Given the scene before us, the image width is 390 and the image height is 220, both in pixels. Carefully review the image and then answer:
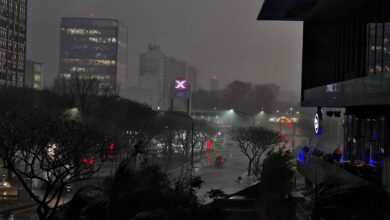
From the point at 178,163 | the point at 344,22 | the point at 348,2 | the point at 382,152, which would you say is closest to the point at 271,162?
the point at 382,152

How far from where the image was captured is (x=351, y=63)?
3653 cm

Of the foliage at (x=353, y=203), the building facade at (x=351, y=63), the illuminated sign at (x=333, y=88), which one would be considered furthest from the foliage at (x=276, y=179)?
the foliage at (x=353, y=203)

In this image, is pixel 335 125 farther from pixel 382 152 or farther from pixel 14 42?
pixel 382 152

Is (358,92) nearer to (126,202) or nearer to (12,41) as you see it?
(126,202)

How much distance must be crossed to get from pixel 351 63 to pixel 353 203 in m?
27.6

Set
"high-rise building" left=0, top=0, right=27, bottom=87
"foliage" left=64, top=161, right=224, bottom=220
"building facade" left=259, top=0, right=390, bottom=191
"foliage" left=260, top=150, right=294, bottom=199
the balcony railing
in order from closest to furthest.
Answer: "foliage" left=64, top=161, right=224, bottom=220 → the balcony railing → "foliage" left=260, top=150, right=294, bottom=199 → "building facade" left=259, top=0, right=390, bottom=191 → "high-rise building" left=0, top=0, right=27, bottom=87

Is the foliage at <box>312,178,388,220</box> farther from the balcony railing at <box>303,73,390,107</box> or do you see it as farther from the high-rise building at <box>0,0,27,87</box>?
the high-rise building at <box>0,0,27,87</box>

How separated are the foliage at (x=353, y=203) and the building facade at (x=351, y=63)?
9350 millimetres

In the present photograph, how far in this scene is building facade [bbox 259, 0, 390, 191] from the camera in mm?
26573

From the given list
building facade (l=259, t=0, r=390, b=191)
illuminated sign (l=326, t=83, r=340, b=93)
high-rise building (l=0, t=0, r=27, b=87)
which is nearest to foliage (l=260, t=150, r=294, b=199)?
building facade (l=259, t=0, r=390, b=191)

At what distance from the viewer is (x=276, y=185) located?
25.3 metres

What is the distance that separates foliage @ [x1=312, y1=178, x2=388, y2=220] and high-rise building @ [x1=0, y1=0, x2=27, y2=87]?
494ft

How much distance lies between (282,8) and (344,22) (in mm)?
7061

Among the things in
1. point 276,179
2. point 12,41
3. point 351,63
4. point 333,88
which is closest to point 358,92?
point 276,179
